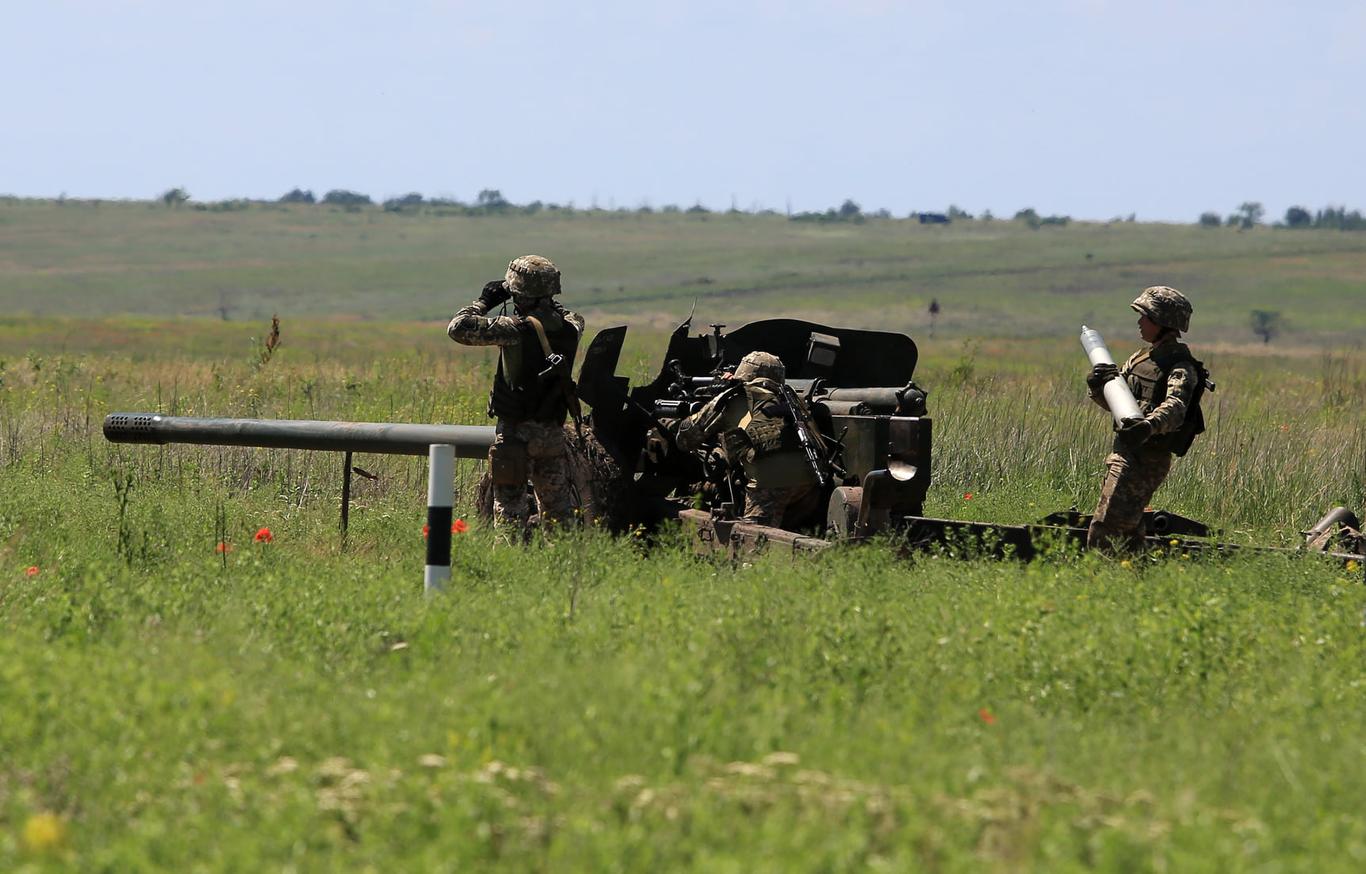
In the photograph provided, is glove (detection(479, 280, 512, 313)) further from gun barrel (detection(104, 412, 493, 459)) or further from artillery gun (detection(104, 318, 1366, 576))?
gun barrel (detection(104, 412, 493, 459))

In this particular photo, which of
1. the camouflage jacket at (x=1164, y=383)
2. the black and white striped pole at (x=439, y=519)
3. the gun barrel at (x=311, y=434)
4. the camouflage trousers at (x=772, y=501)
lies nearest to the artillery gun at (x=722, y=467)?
the gun barrel at (x=311, y=434)

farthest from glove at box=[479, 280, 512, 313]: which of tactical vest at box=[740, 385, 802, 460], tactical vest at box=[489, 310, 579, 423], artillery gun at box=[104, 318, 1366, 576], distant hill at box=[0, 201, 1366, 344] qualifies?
distant hill at box=[0, 201, 1366, 344]

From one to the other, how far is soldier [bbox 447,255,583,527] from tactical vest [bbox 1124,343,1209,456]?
3.31 m

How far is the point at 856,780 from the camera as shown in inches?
186

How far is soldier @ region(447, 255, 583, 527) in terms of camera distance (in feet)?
33.9

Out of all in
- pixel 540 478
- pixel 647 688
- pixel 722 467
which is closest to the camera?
pixel 647 688

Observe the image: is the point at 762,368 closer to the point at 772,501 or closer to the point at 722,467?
the point at 772,501

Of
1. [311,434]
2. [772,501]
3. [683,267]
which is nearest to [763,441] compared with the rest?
[772,501]

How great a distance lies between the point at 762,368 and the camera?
10164mm

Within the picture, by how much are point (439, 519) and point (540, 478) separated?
8.81 ft

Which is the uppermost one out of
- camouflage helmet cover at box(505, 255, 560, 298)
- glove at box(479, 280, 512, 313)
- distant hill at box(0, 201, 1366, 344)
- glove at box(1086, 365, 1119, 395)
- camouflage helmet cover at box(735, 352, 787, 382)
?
camouflage helmet cover at box(505, 255, 560, 298)

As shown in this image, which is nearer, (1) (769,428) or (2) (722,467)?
(1) (769,428)

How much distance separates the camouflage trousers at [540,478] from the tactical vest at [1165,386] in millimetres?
3397

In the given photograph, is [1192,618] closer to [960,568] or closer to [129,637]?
[960,568]
